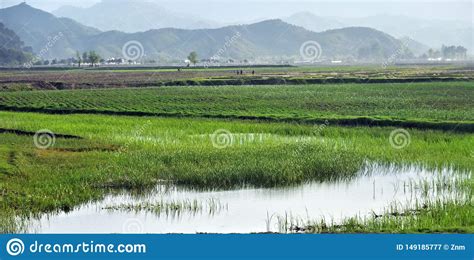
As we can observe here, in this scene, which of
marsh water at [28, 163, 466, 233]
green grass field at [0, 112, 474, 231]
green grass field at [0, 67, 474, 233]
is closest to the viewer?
marsh water at [28, 163, 466, 233]

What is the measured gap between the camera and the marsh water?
12.9m

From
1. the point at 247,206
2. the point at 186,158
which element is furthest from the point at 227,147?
the point at 247,206

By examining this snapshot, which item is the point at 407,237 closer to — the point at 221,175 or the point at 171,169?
the point at 221,175

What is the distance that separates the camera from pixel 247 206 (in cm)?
1468

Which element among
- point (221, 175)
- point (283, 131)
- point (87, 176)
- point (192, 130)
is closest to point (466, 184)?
point (221, 175)

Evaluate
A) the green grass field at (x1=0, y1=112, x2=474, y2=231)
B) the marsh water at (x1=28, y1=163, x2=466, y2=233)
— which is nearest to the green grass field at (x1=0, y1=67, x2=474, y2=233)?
the green grass field at (x1=0, y1=112, x2=474, y2=231)

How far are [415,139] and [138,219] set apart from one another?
14185mm

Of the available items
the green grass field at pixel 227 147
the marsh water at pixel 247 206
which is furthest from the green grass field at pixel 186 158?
the marsh water at pixel 247 206

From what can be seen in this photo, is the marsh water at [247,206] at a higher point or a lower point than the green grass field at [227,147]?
lower

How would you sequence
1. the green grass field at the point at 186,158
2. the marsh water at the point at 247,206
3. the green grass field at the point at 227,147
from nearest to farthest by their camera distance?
1. the marsh water at the point at 247,206
2. the green grass field at the point at 227,147
3. the green grass field at the point at 186,158

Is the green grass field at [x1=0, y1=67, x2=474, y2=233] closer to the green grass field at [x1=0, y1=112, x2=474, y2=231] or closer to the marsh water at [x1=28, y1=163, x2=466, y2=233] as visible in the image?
the green grass field at [x1=0, y1=112, x2=474, y2=231]

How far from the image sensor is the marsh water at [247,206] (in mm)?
12945

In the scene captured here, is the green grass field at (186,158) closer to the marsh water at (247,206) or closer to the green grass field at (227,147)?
the green grass field at (227,147)

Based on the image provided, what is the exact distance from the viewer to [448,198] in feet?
48.5
